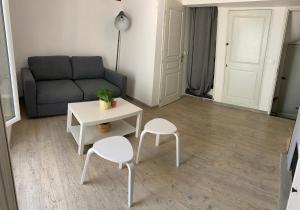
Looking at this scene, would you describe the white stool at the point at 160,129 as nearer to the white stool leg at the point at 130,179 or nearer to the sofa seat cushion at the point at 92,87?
the white stool leg at the point at 130,179

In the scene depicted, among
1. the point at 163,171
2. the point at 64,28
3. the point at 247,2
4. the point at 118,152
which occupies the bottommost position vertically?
the point at 163,171

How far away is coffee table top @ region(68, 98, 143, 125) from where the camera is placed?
8.85 ft

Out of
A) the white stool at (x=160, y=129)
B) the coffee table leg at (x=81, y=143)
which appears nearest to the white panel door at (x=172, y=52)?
the white stool at (x=160, y=129)

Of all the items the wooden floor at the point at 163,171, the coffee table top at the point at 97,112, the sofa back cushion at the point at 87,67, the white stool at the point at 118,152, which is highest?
the sofa back cushion at the point at 87,67

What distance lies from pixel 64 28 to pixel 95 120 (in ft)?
8.27

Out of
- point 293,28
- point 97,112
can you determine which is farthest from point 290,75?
point 97,112

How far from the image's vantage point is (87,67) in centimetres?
447

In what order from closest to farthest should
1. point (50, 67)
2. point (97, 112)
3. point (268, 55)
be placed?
point (97, 112), point (50, 67), point (268, 55)

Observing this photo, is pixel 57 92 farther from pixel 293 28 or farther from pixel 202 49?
pixel 293 28

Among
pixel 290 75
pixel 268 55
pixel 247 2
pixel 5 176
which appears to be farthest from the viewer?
pixel 290 75

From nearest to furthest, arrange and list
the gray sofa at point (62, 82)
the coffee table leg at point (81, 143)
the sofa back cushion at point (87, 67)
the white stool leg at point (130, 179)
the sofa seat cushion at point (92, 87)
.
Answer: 1. the white stool leg at point (130, 179)
2. the coffee table leg at point (81, 143)
3. the gray sofa at point (62, 82)
4. the sofa seat cushion at point (92, 87)
5. the sofa back cushion at point (87, 67)

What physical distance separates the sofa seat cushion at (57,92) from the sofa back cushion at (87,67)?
475mm

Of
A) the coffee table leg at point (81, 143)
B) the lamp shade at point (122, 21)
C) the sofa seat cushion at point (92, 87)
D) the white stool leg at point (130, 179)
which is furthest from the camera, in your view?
the lamp shade at point (122, 21)

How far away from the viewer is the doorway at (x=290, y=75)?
4578 millimetres
